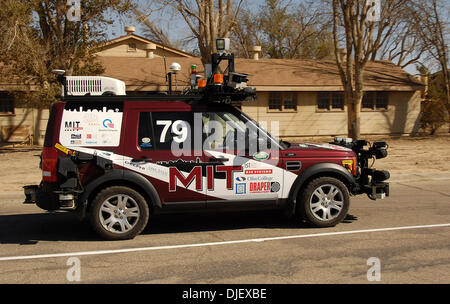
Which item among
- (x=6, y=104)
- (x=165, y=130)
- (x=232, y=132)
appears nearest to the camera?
(x=165, y=130)

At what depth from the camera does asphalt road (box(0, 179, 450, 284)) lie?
4527mm

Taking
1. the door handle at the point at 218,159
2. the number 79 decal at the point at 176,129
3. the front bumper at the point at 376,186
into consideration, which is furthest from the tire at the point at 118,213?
the front bumper at the point at 376,186

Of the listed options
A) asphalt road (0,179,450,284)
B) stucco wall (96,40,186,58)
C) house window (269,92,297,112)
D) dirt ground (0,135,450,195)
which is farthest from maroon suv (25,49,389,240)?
stucco wall (96,40,186,58)

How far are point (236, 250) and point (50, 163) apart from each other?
2693 millimetres

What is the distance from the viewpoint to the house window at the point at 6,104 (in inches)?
739

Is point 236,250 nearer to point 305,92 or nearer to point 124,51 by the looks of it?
point 305,92

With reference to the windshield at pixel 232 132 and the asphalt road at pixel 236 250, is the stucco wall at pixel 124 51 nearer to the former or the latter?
the asphalt road at pixel 236 250

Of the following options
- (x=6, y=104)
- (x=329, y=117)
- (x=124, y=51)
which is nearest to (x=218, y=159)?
(x=6, y=104)

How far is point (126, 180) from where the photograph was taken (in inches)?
229

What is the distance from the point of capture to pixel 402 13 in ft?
59.6

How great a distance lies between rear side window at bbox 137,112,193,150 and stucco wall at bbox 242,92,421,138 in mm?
14804

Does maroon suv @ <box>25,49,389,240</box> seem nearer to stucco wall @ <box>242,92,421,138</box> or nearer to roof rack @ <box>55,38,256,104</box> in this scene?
roof rack @ <box>55,38,256,104</box>

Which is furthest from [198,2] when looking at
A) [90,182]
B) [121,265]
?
[121,265]
